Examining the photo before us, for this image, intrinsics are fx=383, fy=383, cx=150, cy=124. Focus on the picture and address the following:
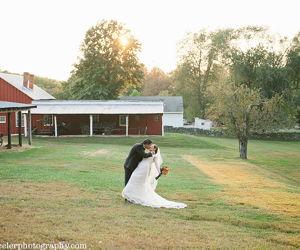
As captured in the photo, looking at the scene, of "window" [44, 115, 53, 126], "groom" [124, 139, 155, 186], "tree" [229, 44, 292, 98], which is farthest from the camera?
"tree" [229, 44, 292, 98]

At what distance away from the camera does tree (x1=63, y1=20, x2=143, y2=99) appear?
51125mm

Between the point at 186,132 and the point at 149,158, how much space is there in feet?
148

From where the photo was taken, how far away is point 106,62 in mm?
51281

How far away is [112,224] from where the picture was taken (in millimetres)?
7547

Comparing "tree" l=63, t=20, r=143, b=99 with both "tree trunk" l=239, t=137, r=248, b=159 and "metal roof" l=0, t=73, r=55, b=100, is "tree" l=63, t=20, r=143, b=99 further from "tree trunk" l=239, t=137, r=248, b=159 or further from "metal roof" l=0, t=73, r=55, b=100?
"tree trunk" l=239, t=137, r=248, b=159

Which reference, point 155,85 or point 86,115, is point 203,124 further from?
point 155,85

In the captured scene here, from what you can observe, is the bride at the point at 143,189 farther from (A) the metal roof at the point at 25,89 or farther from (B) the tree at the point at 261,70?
(B) the tree at the point at 261,70

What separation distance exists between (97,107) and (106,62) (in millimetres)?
13104

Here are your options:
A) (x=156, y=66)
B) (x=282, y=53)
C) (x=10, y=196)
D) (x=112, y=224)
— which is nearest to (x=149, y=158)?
(x=112, y=224)

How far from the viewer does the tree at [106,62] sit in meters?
51.1

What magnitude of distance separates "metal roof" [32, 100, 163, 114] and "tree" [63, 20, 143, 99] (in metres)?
9.68

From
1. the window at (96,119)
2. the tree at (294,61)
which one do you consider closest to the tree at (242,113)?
the window at (96,119)

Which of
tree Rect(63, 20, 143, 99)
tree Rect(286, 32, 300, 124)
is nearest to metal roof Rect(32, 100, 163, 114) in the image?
tree Rect(63, 20, 143, 99)

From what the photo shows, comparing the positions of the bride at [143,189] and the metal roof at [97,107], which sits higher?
the metal roof at [97,107]
